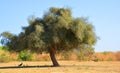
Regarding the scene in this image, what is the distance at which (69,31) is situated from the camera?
40469 mm

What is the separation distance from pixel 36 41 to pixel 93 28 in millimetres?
7056

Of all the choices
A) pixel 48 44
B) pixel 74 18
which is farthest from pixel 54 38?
pixel 74 18

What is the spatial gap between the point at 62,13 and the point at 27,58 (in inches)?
1154

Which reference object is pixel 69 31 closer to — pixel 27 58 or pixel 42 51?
pixel 42 51

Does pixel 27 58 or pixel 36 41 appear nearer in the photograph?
pixel 36 41

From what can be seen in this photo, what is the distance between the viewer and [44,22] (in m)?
41.6

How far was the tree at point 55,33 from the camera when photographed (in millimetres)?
39562

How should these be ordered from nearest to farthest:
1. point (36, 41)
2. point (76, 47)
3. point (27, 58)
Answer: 1. point (36, 41)
2. point (76, 47)
3. point (27, 58)

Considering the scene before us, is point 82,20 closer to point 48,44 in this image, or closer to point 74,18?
point 74,18

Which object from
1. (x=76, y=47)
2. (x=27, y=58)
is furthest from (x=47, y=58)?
(x=76, y=47)

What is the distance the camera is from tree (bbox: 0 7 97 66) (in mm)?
39562

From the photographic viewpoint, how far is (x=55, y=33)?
3978 centimetres

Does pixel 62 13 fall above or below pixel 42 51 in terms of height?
above

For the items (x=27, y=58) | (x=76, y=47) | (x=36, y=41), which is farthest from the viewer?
(x=27, y=58)
